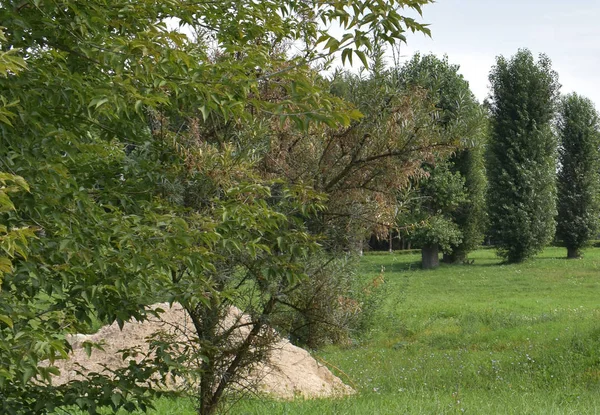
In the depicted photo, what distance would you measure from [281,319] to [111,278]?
218 cm

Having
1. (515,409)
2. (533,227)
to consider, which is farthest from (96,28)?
(533,227)

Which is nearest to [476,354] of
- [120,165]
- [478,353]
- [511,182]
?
[478,353]

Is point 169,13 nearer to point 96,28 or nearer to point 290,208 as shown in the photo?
point 96,28

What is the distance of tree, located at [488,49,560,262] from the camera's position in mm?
39969

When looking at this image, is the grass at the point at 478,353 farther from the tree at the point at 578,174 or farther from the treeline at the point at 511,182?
the tree at the point at 578,174

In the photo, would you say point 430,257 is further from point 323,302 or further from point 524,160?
point 323,302

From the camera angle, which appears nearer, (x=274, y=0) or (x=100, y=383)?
(x=100, y=383)

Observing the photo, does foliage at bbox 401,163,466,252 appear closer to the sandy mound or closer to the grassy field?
the grassy field

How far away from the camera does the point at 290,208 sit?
597 centimetres

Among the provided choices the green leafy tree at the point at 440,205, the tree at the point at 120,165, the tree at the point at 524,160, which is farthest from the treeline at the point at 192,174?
the tree at the point at 524,160

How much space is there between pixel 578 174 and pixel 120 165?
43.0 metres

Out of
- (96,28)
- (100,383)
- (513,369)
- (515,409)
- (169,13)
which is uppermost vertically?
(169,13)

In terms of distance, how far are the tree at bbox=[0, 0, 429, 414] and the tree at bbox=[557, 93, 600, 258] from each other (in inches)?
1631

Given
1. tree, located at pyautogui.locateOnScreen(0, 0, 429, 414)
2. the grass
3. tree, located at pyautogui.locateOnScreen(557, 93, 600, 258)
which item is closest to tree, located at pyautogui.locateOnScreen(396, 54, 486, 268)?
tree, located at pyautogui.locateOnScreen(557, 93, 600, 258)
